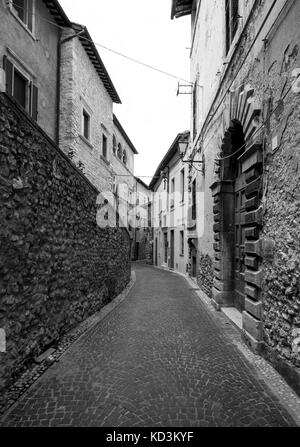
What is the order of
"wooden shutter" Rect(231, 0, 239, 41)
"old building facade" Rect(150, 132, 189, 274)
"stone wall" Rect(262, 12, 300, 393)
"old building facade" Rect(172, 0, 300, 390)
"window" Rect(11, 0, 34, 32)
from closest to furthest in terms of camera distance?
1. "stone wall" Rect(262, 12, 300, 393)
2. "old building facade" Rect(172, 0, 300, 390)
3. "wooden shutter" Rect(231, 0, 239, 41)
4. "window" Rect(11, 0, 34, 32)
5. "old building facade" Rect(150, 132, 189, 274)

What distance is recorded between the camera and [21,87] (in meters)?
7.55

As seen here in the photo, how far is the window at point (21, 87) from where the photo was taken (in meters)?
6.85

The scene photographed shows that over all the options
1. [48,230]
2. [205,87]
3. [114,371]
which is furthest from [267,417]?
[205,87]

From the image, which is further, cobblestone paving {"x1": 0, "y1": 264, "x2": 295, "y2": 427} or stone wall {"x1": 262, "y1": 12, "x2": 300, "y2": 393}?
stone wall {"x1": 262, "y1": 12, "x2": 300, "y2": 393}

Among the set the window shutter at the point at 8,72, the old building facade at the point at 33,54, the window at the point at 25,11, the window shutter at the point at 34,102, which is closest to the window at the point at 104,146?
the old building facade at the point at 33,54

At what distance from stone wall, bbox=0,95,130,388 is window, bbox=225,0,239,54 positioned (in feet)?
14.6

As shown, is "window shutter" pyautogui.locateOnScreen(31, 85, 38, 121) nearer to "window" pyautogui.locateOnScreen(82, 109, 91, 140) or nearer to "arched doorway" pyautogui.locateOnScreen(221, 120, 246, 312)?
"window" pyautogui.locateOnScreen(82, 109, 91, 140)

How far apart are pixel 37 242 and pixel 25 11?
7.44 metres

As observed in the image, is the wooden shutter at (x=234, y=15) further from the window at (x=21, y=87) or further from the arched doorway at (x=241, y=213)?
the window at (x=21, y=87)

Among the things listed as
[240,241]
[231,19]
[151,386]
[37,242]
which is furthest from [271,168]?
[231,19]

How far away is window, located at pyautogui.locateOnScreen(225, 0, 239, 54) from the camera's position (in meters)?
5.66

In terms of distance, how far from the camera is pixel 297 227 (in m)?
3.18

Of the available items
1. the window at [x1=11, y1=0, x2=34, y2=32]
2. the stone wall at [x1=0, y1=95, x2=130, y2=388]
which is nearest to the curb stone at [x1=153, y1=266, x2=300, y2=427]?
the stone wall at [x1=0, y1=95, x2=130, y2=388]
